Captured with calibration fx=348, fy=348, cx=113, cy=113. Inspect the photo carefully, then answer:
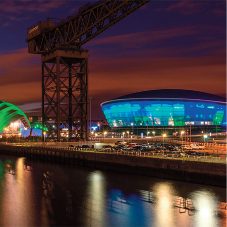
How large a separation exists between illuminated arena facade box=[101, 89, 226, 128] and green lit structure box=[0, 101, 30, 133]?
107 ft

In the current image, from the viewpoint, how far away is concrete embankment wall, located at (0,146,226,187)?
33.2 metres

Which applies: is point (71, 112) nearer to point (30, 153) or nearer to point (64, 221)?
point (30, 153)

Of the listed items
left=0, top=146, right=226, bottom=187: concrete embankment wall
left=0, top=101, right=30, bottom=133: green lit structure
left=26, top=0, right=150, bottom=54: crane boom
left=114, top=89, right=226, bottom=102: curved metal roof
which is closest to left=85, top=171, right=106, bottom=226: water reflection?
left=0, top=146, right=226, bottom=187: concrete embankment wall

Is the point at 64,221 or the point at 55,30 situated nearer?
the point at 64,221

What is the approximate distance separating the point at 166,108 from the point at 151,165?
8158cm

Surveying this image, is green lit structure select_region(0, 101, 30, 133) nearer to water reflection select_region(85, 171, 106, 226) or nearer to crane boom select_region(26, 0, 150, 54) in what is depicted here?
crane boom select_region(26, 0, 150, 54)

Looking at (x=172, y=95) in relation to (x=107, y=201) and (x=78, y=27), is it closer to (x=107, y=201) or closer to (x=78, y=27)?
(x=78, y=27)

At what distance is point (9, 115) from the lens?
11612cm

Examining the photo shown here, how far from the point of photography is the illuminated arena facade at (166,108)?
392 feet

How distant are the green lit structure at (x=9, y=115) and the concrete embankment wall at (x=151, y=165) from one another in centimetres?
5126

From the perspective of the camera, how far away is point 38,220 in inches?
956

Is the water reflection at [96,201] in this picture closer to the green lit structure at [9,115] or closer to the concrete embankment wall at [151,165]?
the concrete embankment wall at [151,165]

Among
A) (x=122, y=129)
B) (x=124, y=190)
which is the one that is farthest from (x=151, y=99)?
(x=124, y=190)

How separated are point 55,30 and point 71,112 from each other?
16953mm
